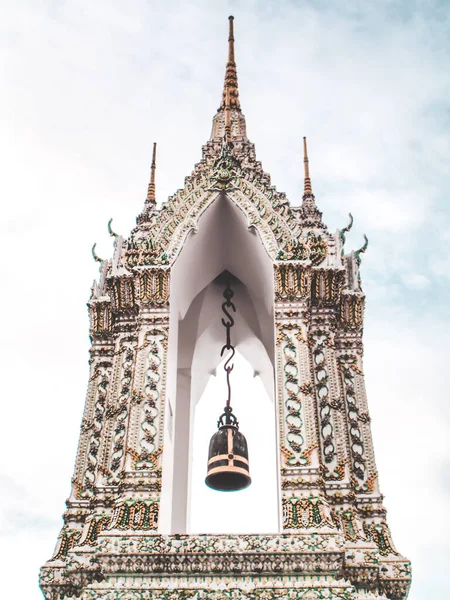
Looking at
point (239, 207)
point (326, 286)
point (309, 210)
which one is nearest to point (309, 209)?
point (309, 210)

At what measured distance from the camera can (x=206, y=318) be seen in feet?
37.5

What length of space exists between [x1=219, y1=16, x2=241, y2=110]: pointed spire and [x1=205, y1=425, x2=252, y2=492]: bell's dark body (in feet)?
17.4

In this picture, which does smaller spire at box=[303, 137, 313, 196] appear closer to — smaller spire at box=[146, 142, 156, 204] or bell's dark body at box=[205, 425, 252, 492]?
smaller spire at box=[146, 142, 156, 204]

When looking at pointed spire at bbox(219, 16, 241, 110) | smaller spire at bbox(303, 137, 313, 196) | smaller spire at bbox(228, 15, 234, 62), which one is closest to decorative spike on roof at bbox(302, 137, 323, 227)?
smaller spire at bbox(303, 137, 313, 196)

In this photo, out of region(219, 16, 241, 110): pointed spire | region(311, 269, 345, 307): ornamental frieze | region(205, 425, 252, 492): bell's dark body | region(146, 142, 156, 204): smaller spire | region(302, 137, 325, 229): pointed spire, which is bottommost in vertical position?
region(205, 425, 252, 492): bell's dark body

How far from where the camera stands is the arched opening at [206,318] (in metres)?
9.65

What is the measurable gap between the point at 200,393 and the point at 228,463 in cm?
299

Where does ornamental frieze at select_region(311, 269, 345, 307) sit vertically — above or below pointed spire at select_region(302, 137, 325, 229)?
below

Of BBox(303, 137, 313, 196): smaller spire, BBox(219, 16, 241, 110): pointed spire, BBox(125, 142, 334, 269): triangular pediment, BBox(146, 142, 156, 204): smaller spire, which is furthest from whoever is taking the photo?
BBox(219, 16, 241, 110): pointed spire

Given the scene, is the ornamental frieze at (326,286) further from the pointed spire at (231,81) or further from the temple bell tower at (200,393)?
the pointed spire at (231,81)

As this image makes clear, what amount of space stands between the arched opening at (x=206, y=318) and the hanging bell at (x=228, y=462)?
1.68 feet

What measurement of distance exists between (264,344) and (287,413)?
3166 mm

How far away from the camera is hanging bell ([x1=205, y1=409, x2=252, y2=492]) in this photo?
8969mm

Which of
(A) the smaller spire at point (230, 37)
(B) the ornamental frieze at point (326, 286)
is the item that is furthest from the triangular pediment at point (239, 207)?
(A) the smaller spire at point (230, 37)
